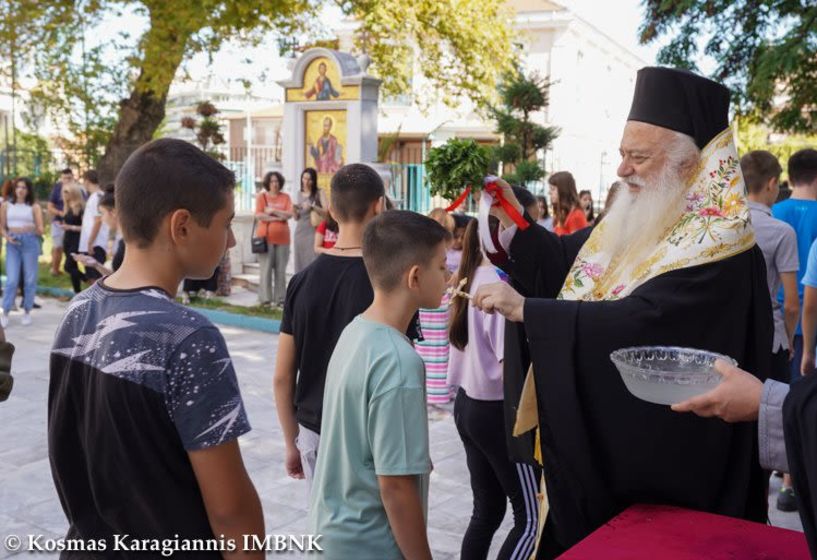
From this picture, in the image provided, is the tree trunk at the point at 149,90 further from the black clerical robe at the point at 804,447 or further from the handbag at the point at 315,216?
the black clerical robe at the point at 804,447

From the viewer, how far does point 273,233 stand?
12.0 metres

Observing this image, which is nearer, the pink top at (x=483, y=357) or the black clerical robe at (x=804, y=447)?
the black clerical robe at (x=804, y=447)

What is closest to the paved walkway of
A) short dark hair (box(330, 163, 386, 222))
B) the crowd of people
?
the crowd of people

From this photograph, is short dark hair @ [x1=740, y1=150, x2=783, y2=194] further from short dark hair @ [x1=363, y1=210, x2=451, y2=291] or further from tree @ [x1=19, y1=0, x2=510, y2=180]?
tree @ [x1=19, y1=0, x2=510, y2=180]

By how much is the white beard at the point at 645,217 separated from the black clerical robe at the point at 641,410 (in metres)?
0.31

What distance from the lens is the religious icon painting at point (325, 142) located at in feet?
43.8

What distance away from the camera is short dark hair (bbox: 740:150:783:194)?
5555 mm

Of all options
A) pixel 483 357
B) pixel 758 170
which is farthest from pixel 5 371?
pixel 758 170

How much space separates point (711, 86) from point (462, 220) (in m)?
3.72

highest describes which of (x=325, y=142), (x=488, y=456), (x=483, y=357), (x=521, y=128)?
(x=521, y=128)

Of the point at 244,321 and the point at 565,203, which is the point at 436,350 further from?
the point at 244,321

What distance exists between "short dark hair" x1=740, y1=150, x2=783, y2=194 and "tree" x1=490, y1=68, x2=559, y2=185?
809 centimetres

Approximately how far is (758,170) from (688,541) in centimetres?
385

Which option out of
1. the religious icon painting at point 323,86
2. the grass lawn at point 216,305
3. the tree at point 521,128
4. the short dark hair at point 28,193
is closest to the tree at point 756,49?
the tree at point 521,128
